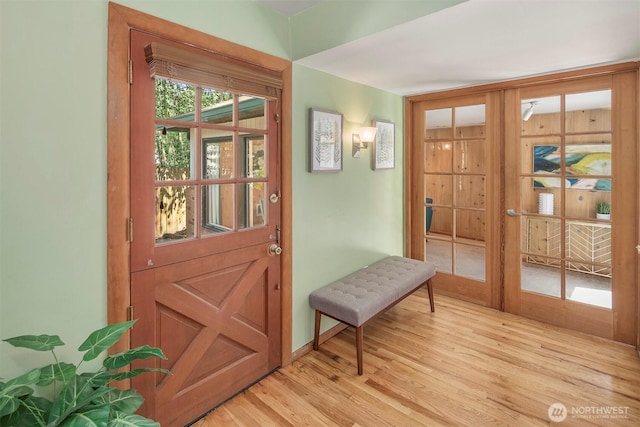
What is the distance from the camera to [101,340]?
1235 mm

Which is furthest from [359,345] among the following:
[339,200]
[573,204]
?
[573,204]

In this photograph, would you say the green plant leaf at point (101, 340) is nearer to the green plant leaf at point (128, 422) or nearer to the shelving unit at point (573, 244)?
the green plant leaf at point (128, 422)

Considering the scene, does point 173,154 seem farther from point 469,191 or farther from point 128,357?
point 469,191

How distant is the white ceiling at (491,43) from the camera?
1725 millimetres

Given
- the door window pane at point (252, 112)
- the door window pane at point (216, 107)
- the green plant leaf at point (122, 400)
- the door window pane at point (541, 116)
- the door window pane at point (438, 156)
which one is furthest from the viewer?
the door window pane at point (438, 156)

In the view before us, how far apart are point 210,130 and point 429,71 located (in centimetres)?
187

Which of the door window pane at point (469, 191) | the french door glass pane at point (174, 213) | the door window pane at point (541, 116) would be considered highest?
the door window pane at point (541, 116)

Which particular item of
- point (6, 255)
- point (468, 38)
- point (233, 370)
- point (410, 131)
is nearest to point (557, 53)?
point (468, 38)

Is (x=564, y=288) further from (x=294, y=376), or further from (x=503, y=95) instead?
(x=294, y=376)

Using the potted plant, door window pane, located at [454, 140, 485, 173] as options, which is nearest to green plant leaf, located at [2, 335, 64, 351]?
the potted plant

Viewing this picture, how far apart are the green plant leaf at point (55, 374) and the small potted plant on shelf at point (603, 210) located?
3.58 metres

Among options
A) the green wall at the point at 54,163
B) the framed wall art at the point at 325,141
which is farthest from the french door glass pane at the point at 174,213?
the framed wall art at the point at 325,141

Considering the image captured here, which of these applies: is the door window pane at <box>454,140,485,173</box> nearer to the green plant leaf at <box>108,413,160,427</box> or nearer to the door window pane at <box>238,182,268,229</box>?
the door window pane at <box>238,182,268,229</box>

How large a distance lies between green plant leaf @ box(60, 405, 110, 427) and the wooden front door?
608 millimetres
